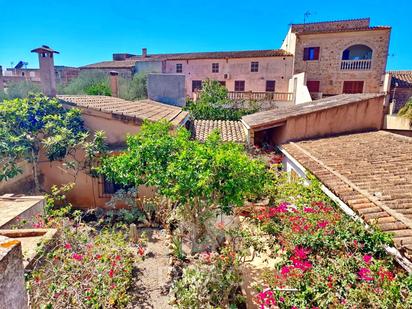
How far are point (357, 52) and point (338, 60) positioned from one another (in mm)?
2959

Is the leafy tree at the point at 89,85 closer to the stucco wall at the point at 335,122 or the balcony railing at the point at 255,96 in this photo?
the balcony railing at the point at 255,96

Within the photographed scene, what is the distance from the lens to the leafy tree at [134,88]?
33.1 meters

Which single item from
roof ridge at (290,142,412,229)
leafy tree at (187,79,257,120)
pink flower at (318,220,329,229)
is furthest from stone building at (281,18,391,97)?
pink flower at (318,220,329,229)

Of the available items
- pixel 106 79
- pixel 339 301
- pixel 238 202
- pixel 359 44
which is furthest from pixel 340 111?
pixel 106 79

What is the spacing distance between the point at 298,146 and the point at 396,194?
604 centimetres

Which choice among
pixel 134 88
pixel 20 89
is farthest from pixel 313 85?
pixel 20 89

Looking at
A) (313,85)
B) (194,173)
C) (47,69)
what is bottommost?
(194,173)

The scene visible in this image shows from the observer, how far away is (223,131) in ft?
61.0

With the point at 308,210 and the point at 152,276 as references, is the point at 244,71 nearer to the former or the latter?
the point at 308,210

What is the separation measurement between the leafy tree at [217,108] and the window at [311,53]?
42.7 ft

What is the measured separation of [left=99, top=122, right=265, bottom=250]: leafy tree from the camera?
7.57 metres

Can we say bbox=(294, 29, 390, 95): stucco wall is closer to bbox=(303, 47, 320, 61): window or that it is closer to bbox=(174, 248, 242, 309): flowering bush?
bbox=(303, 47, 320, 61): window

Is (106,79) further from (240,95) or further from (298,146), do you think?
(298,146)

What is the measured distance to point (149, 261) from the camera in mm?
9836
